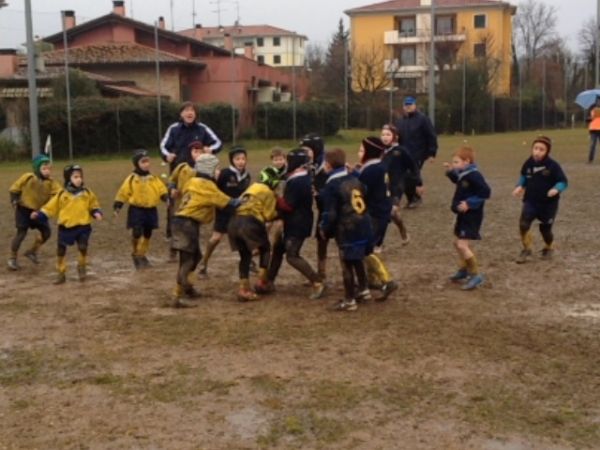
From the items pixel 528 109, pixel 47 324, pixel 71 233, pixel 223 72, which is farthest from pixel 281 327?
pixel 528 109

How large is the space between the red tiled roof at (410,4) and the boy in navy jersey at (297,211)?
68.4 meters

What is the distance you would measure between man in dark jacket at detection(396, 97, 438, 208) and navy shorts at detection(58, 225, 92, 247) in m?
5.97

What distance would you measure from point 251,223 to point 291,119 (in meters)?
31.0

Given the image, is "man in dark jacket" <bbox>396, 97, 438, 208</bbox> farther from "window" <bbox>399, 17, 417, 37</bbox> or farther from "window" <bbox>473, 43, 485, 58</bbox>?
"window" <bbox>399, 17, 417, 37</bbox>

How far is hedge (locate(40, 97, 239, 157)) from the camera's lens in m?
30.0

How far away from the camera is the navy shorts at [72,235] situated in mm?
9125

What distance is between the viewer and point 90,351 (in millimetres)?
6504

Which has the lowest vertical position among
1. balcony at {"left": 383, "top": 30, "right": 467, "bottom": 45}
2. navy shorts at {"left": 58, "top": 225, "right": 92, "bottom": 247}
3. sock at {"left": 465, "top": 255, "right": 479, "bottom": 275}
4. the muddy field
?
the muddy field

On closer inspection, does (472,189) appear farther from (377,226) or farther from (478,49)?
(478,49)

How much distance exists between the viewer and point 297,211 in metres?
7.96

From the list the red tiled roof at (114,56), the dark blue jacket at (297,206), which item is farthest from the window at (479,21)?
the dark blue jacket at (297,206)

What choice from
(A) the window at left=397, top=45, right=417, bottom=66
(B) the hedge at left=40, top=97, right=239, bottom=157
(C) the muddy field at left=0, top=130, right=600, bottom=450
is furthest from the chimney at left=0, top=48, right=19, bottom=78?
(A) the window at left=397, top=45, right=417, bottom=66

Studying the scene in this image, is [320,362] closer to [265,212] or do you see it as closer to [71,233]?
[265,212]

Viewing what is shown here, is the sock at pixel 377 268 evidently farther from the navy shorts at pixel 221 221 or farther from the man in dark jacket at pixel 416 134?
Answer: the man in dark jacket at pixel 416 134
